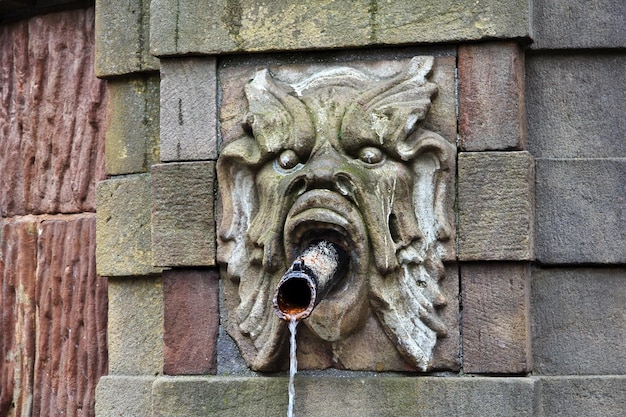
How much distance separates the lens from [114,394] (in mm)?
5102

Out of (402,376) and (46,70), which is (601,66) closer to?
(402,376)

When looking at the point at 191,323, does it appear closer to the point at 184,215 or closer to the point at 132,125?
the point at 184,215

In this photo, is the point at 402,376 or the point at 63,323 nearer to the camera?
the point at 402,376

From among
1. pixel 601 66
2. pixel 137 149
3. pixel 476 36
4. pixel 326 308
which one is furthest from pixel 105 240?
pixel 601 66

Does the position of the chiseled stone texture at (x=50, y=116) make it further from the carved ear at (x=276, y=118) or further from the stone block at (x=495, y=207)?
the stone block at (x=495, y=207)

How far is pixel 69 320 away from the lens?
18.4 ft

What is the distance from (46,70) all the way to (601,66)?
2.72m

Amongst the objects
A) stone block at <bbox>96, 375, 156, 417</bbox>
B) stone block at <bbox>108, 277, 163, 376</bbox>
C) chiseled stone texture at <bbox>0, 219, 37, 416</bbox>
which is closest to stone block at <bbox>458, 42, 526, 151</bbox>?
stone block at <bbox>108, 277, 163, 376</bbox>

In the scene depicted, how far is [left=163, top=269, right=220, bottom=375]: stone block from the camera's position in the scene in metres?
4.74

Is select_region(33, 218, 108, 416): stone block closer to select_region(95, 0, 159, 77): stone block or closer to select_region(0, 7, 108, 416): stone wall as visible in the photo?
select_region(0, 7, 108, 416): stone wall

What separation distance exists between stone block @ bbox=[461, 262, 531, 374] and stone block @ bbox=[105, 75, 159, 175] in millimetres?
1541

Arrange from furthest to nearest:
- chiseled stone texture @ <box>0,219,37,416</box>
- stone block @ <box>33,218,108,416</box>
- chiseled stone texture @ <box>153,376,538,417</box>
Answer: chiseled stone texture @ <box>0,219,37,416</box>, stone block @ <box>33,218,108,416</box>, chiseled stone texture @ <box>153,376,538,417</box>

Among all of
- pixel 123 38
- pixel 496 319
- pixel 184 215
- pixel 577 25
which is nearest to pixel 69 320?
pixel 184 215

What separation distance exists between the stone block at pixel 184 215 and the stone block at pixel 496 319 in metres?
1.05
